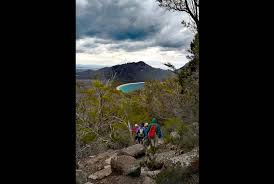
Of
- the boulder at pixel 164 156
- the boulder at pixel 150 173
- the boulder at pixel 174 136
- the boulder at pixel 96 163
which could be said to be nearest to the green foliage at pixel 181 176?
the boulder at pixel 150 173

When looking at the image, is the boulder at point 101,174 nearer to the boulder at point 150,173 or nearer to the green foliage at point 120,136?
the boulder at point 150,173

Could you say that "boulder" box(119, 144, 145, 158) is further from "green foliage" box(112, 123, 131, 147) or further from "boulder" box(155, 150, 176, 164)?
"green foliage" box(112, 123, 131, 147)

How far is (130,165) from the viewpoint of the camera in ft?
16.4

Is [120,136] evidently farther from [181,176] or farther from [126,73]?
[181,176]

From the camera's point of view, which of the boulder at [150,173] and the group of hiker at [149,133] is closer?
the boulder at [150,173]

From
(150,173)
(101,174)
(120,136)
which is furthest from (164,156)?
(120,136)

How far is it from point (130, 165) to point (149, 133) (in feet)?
4.14

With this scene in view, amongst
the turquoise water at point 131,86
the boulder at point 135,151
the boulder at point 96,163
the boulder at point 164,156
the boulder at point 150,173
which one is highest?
the turquoise water at point 131,86

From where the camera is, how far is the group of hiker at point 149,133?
605 cm

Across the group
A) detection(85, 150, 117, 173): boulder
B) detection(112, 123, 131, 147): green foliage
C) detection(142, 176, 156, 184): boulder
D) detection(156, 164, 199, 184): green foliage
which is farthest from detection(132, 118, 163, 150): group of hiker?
detection(156, 164, 199, 184): green foliage

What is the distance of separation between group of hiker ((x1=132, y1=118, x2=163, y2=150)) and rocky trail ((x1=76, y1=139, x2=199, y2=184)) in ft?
0.77
